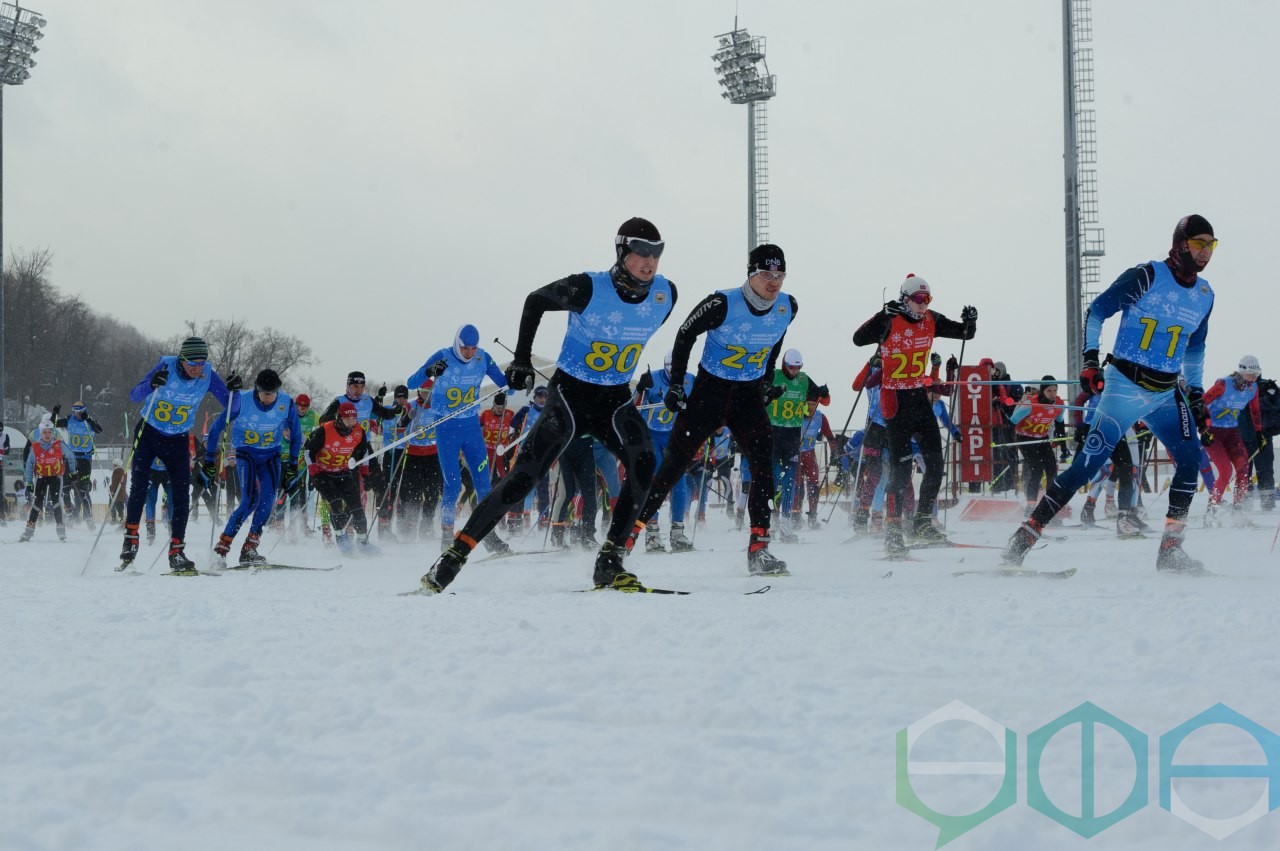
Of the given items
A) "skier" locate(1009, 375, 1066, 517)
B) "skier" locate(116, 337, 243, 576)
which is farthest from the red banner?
"skier" locate(116, 337, 243, 576)

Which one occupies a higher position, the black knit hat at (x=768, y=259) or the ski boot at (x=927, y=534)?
the black knit hat at (x=768, y=259)

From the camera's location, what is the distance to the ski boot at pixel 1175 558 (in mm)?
6504

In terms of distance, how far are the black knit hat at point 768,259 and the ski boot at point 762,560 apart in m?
1.44

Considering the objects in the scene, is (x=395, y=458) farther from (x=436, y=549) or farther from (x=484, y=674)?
(x=484, y=674)

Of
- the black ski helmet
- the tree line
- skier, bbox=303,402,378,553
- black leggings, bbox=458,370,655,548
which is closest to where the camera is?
black leggings, bbox=458,370,655,548

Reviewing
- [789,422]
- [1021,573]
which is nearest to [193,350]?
[789,422]

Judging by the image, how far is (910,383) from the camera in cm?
877

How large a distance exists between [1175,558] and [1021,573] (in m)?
0.84

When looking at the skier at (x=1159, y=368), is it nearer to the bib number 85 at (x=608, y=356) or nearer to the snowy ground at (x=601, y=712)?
the snowy ground at (x=601, y=712)

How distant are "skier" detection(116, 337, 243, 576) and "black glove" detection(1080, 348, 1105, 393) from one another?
6.04 m

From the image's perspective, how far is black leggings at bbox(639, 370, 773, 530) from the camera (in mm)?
6848

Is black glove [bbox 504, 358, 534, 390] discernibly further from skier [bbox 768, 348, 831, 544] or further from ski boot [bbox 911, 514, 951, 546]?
skier [bbox 768, 348, 831, 544]

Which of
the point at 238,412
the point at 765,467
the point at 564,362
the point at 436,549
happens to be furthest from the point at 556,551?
the point at 564,362

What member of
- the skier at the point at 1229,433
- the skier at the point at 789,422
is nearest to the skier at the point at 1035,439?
the skier at the point at 1229,433
